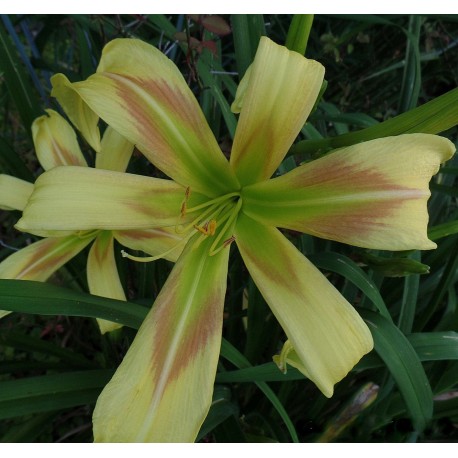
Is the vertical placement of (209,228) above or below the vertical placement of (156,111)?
below

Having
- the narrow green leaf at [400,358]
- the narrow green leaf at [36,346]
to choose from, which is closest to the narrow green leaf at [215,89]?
the narrow green leaf at [400,358]

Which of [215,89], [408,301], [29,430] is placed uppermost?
[215,89]

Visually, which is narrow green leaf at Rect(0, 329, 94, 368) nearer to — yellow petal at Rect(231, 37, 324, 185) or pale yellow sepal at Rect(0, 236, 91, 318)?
pale yellow sepal at Rect(0, 236, 91, 318)

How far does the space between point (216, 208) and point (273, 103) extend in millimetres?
165

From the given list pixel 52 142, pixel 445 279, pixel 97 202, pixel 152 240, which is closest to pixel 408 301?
pixel 445 279

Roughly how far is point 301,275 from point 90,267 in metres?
0.38

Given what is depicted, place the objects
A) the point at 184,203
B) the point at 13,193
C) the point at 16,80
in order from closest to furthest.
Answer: the point at 184,203, the point at 13,193, the point at 16,80

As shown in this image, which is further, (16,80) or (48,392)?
(16,80)

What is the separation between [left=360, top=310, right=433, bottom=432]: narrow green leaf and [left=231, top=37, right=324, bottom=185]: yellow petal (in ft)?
0.95

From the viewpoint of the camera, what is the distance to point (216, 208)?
70 cm

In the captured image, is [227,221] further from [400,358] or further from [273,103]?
[400,358]

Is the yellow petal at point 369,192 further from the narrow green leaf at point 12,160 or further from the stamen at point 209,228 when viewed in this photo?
the narrow green leaf at point 12,160

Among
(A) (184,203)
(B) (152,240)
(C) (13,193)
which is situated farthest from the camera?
(C) (13,193)

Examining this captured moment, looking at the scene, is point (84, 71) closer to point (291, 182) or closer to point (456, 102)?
point (291, 182)
